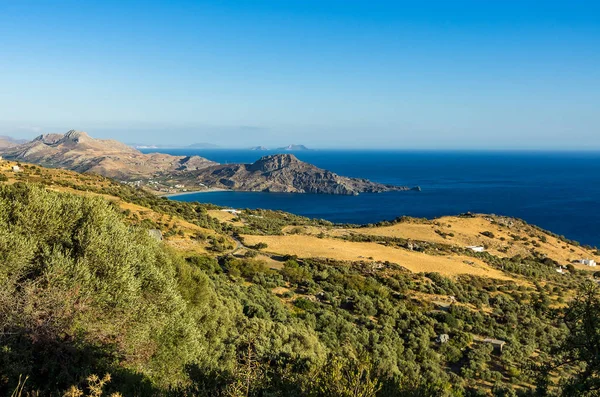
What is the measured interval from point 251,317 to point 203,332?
4.91 metres

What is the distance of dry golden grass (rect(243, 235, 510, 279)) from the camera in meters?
40.9

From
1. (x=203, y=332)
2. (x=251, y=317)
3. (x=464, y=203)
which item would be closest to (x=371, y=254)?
Result: (x=251, y=317)

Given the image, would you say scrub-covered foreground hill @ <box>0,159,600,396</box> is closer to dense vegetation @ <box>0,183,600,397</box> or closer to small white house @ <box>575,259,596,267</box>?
dense vegetation @ <box>0,183,600,397</box>

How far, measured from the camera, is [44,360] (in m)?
9.93

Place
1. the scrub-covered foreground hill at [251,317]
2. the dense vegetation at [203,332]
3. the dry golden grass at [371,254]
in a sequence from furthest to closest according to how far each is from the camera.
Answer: the dry golden grass at [371,254]
the scrub-covered foreground hill at [251,317]
the dense vegetation at [203,332]

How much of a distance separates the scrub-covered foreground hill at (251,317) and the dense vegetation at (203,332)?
0.22ft

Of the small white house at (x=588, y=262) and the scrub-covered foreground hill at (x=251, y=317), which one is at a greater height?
the scrub-covered foreground hill at (x=251, y=317)

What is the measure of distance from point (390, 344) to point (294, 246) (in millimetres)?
24464

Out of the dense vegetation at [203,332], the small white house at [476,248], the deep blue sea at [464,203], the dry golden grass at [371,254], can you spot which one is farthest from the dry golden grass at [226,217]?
the deep blue sea at [464,203]

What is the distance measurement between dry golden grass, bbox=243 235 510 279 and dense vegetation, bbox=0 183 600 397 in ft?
45.7

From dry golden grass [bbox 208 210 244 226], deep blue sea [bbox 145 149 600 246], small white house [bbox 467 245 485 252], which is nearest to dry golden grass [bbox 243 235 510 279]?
small white house [bbox 467 245 485 252]

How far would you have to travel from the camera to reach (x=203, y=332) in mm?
15562

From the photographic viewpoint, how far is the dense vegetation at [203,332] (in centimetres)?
969

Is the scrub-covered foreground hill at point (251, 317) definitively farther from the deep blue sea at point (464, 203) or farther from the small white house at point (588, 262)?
the deep blue sea at point (464, 203)
